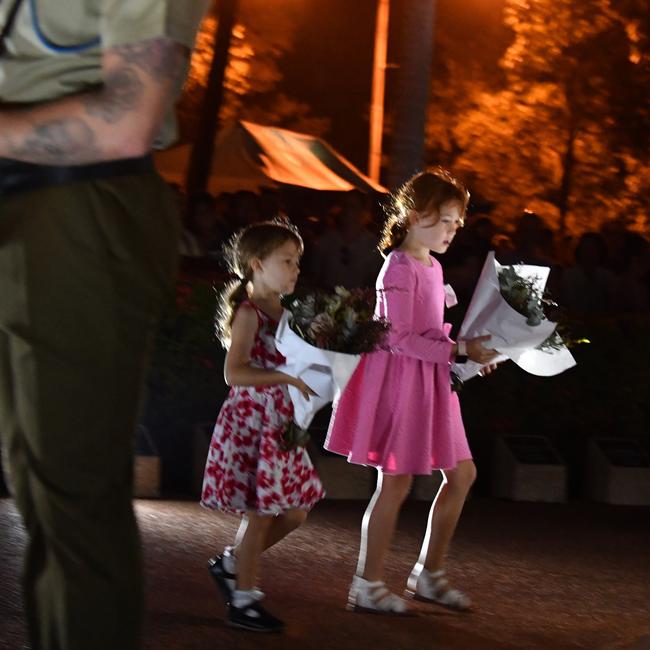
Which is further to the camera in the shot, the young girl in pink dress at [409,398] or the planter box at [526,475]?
the planter box at [526,475]

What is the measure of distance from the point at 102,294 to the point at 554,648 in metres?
3.16

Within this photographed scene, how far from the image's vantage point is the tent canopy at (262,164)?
21.2 meters

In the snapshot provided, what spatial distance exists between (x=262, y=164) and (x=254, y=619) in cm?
1608

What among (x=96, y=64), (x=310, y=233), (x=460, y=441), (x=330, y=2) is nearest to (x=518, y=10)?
(x=330, y=2)

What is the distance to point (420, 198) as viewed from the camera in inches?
243

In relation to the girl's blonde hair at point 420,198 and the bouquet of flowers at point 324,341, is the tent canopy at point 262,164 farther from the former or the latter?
the bouquet of flowers at point 324,341

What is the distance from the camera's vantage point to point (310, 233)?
13.8m

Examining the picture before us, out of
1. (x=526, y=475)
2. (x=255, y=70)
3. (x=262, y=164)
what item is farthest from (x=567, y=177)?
(x=526, y=475)

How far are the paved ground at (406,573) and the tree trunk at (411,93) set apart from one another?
479cm

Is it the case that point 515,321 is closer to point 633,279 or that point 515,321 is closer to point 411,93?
point 633,279

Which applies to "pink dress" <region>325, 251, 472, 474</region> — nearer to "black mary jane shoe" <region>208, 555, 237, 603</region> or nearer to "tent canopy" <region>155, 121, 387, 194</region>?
"black mary jane shoe" <region>208, 555, 237, 603</region>

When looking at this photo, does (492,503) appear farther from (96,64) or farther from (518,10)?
(518,10)

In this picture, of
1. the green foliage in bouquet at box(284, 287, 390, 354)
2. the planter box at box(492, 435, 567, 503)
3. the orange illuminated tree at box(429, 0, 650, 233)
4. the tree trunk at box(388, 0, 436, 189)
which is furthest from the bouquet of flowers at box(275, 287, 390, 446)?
the orange illuminated tree at box(429, 0, 650, 233)

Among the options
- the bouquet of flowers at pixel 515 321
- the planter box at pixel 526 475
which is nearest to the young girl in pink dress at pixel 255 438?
the bouquet of flowers at pixel 515 321
